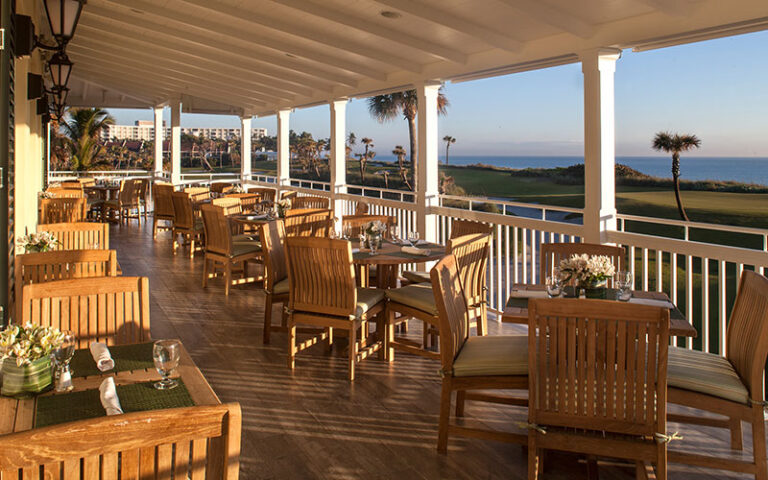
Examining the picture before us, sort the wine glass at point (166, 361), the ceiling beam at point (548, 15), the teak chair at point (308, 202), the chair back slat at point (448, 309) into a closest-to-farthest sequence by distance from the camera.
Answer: the wine glass at point (166, 361), the chair back slat at point (448, 309), the ceiling beam at point (548, 15), the teak chair at point (308, 202)

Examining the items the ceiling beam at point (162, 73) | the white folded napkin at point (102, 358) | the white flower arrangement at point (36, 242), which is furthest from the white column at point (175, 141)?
the white folded napkin at point (102, 358)

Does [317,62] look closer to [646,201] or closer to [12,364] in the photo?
[12,364]

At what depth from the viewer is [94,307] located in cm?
262

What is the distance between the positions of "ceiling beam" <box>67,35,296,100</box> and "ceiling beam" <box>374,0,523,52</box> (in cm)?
588

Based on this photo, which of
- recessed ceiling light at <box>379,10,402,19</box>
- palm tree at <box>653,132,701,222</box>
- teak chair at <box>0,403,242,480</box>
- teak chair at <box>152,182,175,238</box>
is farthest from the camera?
palm tree at <box>653,132,701,222</box>

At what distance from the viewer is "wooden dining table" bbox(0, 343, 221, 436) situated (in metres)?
1.75

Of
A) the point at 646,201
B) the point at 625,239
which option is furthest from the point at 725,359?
the point at 646,201

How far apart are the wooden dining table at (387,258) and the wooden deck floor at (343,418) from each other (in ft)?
1.86

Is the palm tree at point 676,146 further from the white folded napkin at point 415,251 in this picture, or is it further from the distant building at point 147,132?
the white folded napkin at point 415,251

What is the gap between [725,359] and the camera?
2984mm

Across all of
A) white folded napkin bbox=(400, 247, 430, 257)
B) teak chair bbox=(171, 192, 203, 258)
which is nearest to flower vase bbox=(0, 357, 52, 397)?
white folded napkin bbox=(400, 247, 430, 257)

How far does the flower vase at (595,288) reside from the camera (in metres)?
3.16

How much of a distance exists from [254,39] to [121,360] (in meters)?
6.22

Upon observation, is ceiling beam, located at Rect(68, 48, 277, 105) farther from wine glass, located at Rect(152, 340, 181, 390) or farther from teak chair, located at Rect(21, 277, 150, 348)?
wine glass, located at Rect(152, 340, 181, 390)
